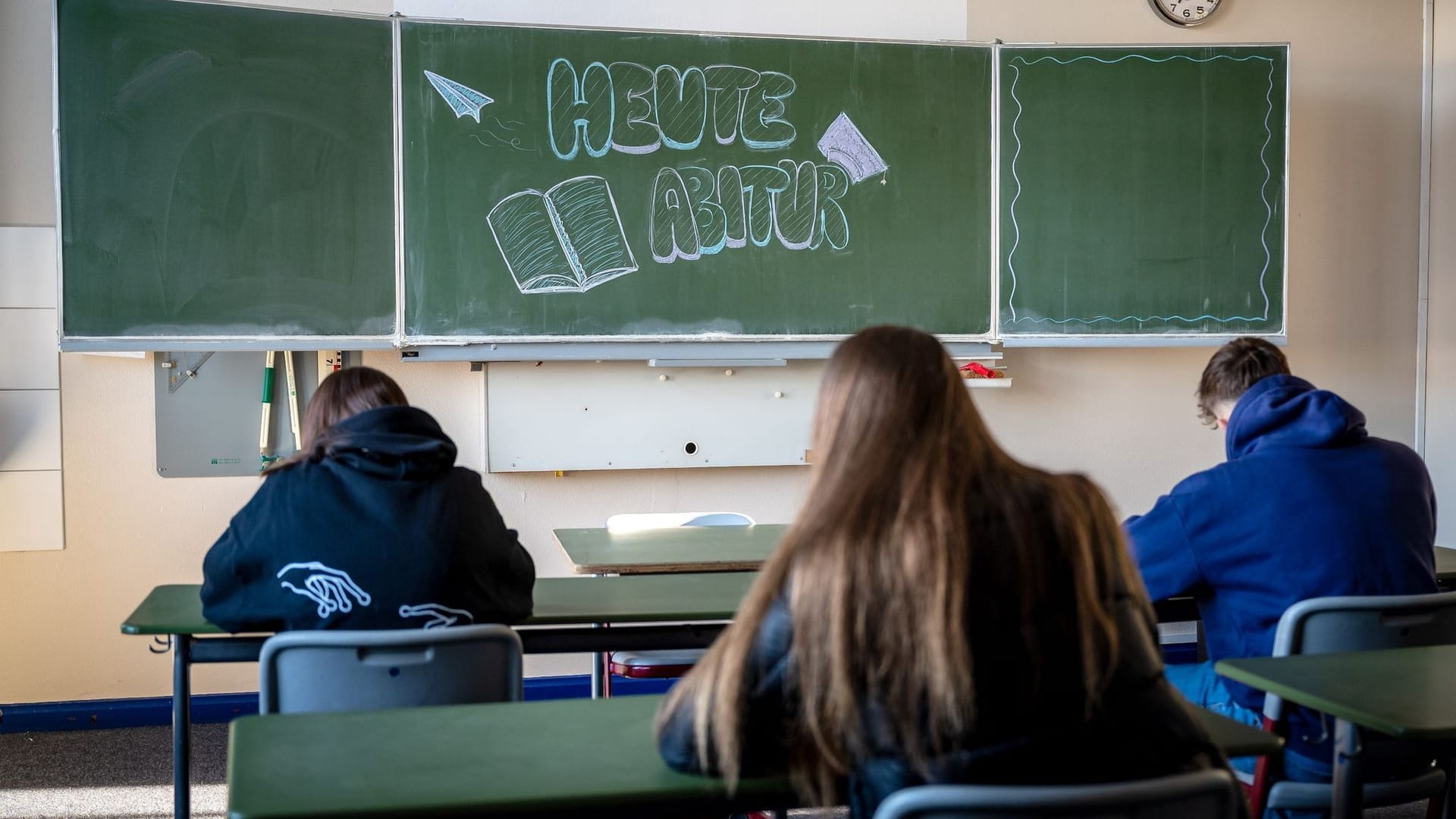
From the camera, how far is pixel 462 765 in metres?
1.45

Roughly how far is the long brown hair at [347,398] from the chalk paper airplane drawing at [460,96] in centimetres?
172

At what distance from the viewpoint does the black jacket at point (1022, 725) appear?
124 cm

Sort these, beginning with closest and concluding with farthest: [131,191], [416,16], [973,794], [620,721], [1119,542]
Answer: [973,794]
[1119,542]
[620,721]
[131,191]
[416,16]

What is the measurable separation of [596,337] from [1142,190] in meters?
2.01

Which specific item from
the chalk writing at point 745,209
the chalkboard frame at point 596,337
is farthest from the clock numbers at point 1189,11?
the chalk writing at point 745,209

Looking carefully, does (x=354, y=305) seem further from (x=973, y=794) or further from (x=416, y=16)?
(x=973, y=794)

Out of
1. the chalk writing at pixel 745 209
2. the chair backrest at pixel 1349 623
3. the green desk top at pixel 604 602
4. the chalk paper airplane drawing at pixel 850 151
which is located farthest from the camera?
the chalk paper airplane drawing at pixel 850 151

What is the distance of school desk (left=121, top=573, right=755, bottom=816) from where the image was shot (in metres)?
2.43

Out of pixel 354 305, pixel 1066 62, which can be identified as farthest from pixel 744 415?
pixel 1066 62

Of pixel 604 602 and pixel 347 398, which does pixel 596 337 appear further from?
pixel 347 398

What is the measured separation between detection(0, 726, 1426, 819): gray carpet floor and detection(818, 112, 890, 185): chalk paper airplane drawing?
2097 millimetres

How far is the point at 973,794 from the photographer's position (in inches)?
47.4

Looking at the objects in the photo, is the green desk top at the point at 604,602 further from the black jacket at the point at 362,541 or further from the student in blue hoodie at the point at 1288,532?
the student in blue hoodie at the point at 1288,532

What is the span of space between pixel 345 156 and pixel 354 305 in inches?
17.9
